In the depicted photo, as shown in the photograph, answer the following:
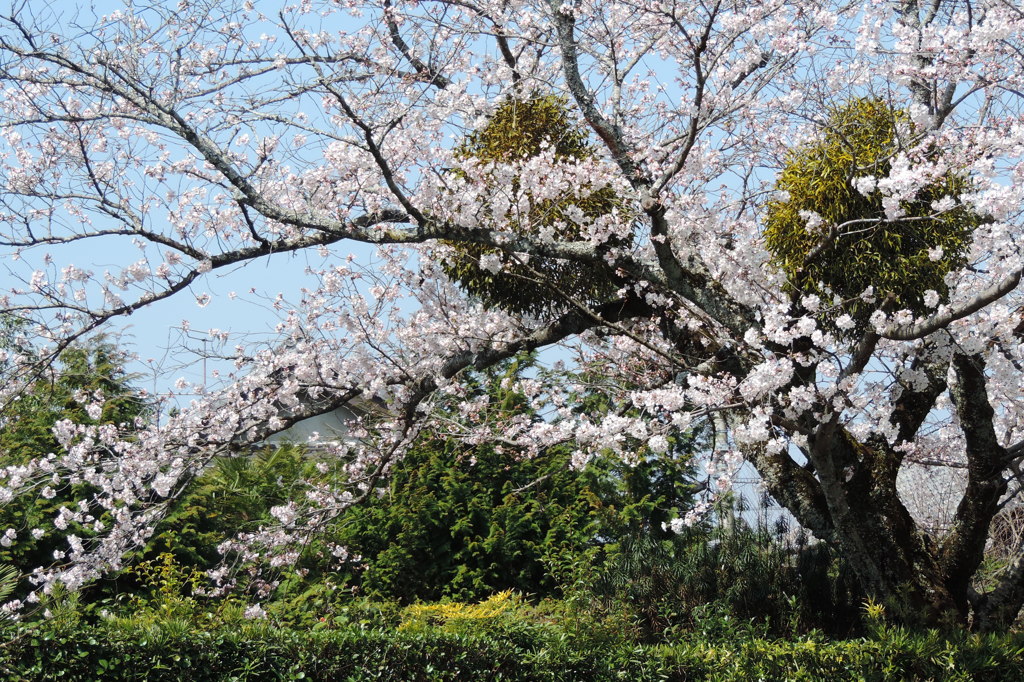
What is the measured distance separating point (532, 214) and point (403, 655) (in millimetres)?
3191

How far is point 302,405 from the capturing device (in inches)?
281

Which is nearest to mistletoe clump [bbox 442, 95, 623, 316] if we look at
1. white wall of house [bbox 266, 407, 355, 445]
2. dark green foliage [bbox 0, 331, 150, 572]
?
dark green foliage [bbox 0, 331, 150, 572]

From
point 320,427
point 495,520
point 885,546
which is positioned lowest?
point 885,546

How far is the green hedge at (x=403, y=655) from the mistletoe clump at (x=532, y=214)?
2462mm

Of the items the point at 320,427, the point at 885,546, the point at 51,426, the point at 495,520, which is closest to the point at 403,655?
the point at 885,546

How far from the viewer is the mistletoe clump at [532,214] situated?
658 cm

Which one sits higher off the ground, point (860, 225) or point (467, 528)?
point (860, 225)

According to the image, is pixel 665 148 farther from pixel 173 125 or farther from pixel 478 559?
pixel 478 559

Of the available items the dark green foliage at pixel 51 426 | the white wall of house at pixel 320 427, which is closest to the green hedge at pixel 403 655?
the dark green foliage at pixel 51 426

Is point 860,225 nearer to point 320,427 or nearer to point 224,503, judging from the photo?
point 224,503

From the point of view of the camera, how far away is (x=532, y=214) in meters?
6.70

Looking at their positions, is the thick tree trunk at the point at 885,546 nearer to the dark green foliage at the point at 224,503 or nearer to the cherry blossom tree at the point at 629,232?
the cherry blossom tree at the point at 629,232

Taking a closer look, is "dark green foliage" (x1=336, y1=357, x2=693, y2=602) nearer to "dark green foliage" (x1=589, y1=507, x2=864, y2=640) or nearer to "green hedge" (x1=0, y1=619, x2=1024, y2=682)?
"dark green foliage" (x1=589, y1=507, x2=864, y2=640)

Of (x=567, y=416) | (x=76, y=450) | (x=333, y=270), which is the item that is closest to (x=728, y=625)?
(x=567, y=416)
